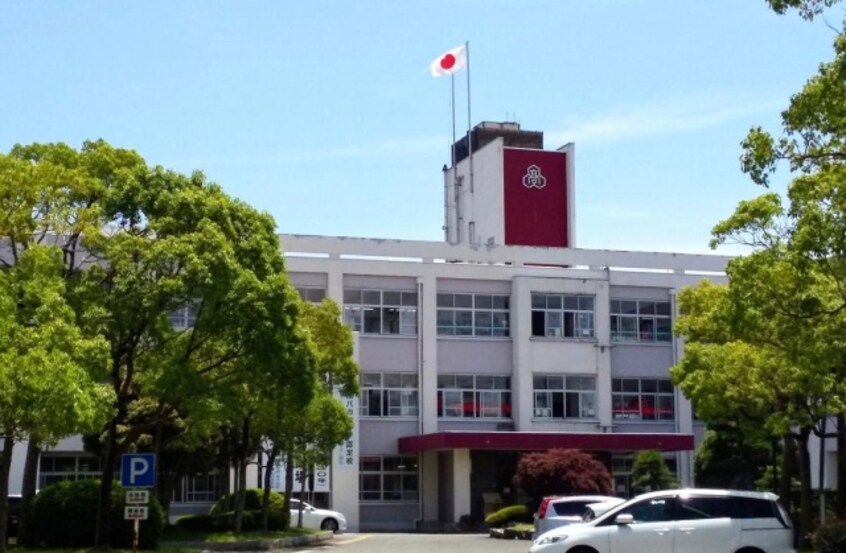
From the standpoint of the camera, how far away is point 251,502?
45031 mm

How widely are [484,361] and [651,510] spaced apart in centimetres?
3377

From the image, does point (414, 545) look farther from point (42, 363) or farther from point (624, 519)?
point (42, 363)

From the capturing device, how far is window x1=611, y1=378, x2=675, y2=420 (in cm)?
5722

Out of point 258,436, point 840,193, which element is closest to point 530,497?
point 258,436

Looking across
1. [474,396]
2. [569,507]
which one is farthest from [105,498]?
[474,396]

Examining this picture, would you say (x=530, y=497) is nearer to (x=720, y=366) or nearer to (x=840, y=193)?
(x=720, y=366)

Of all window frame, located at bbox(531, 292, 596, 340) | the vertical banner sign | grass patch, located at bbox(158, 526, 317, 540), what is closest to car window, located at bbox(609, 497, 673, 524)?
grass patch, located at bbox(158, 526, 317, 540)

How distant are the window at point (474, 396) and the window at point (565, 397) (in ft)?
4.43

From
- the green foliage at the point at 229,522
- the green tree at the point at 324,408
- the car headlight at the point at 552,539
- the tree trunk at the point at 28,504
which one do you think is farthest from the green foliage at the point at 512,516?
the car headlight at the point at 552,539

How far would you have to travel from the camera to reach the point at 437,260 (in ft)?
184

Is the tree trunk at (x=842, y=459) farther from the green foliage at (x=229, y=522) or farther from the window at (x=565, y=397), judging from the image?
the window at (x=565, y=397)

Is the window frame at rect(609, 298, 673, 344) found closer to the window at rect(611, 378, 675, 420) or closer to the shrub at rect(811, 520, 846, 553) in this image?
the window at rect(611, 378, 675, 420)

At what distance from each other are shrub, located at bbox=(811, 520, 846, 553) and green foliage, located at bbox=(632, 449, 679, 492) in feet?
88.0

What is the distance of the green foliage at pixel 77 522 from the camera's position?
29.9 meters
